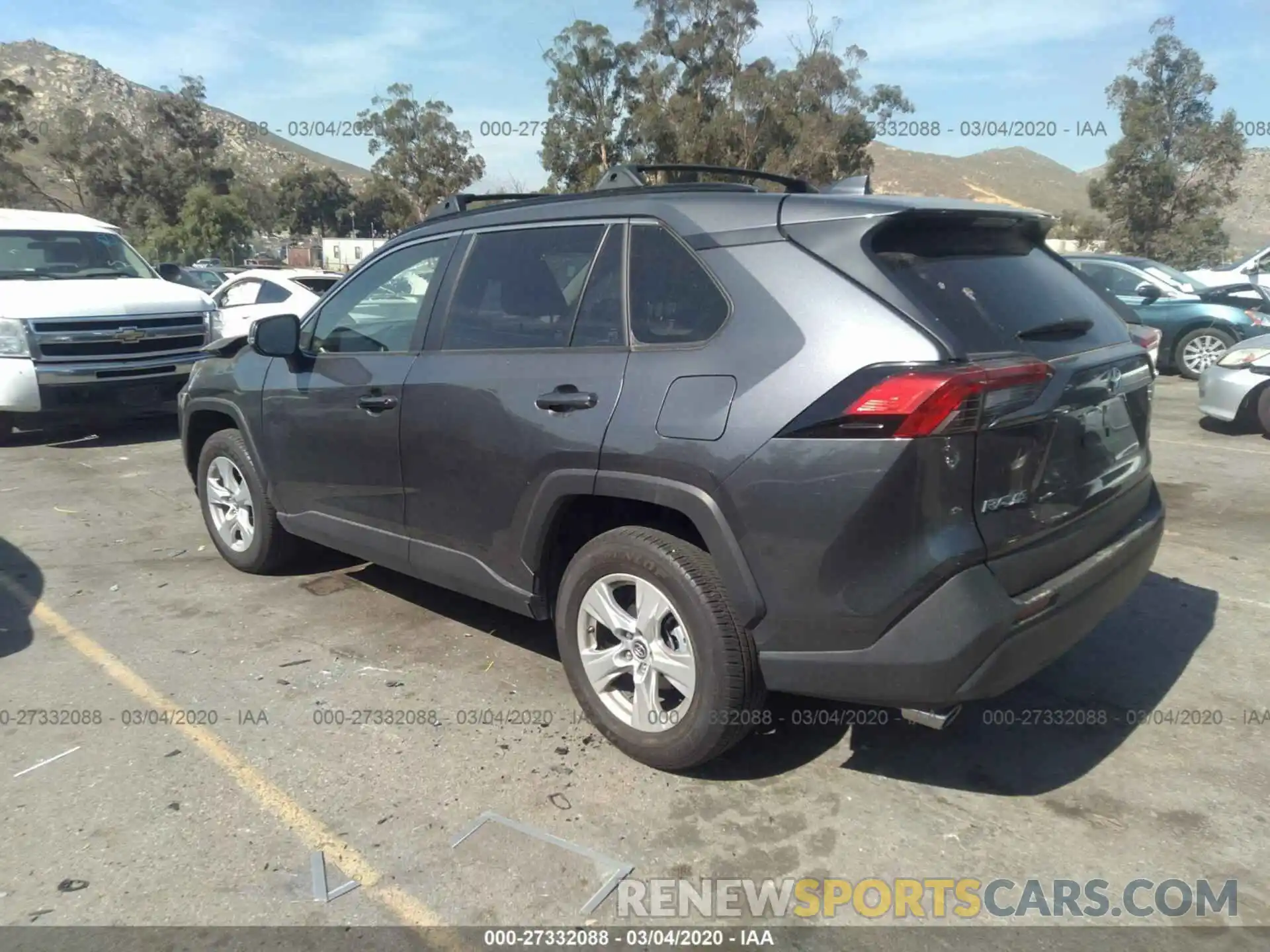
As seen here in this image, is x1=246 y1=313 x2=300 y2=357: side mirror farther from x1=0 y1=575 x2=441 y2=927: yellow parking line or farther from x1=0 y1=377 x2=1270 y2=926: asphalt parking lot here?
x1=0 y1=575 x2=441 y2=927: yellow parking line

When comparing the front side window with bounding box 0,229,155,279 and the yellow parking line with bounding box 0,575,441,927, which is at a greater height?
the front side window with bounding box 0,229,155,279

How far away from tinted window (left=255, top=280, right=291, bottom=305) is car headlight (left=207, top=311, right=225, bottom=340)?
1.58 ft

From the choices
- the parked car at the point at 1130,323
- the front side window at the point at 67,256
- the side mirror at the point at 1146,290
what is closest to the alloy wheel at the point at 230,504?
the parked car at the point at 1130,323

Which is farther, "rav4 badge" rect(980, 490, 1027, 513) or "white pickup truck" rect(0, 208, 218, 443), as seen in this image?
"white pickup truck" rect(0, 208, 218, 443)

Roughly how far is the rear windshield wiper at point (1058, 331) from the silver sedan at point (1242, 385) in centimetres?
666

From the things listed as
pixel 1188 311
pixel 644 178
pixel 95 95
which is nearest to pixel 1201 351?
pixel 1188 311

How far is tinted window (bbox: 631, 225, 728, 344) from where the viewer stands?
10.4 feet

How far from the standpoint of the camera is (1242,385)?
8.84m

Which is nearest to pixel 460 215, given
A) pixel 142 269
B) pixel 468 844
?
pixel 468 844

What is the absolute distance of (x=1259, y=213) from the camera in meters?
62.5

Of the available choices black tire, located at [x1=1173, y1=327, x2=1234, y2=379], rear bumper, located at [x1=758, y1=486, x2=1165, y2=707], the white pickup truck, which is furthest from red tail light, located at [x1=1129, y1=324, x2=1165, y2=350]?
black tire, located at [x1=1173, y1=327, x2=1234, y2=379]

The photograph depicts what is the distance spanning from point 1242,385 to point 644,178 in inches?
283

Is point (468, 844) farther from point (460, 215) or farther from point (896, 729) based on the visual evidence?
point (460, 215)

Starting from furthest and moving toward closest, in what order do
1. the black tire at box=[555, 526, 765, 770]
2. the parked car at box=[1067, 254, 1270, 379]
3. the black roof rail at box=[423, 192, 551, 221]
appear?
the parked car at box=[1067, 254, 1270, 379] → the black roof rail at box=[423, 192, 551, 221] → the black tire at box=[555, 526, 765, 770]
